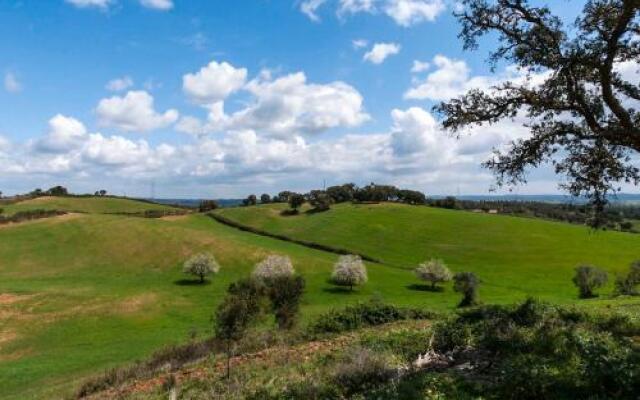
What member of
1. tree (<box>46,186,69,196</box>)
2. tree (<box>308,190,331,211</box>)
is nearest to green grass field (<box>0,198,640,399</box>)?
tree (<box>308,190,331,211</box>)

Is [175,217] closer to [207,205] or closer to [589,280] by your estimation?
[207,205]

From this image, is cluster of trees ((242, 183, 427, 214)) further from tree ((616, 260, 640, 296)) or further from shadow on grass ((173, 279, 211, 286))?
tree ((616, 260, 640, 296))

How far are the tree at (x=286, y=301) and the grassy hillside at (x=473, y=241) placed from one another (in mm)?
31636

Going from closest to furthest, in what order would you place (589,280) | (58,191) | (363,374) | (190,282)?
(363,374) < (589,280) < (190,282) < (58,191)

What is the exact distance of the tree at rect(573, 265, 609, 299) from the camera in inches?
2549

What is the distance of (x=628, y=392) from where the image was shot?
9.95 metres

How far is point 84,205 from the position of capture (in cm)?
15912

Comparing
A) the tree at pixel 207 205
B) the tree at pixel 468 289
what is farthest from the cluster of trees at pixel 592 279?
the tree at pixel 207 205

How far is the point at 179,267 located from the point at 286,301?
53.6 meters

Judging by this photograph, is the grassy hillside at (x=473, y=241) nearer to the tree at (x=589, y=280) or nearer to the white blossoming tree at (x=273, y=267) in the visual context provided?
the tree at (x=589, y=280)

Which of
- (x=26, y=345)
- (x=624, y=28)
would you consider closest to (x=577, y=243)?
(x=26, y=345)

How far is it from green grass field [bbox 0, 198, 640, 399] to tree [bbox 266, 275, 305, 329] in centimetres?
907

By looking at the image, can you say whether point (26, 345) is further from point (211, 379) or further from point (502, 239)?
point (502, 239)

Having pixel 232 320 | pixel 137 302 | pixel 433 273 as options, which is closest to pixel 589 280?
pixel 433 273
